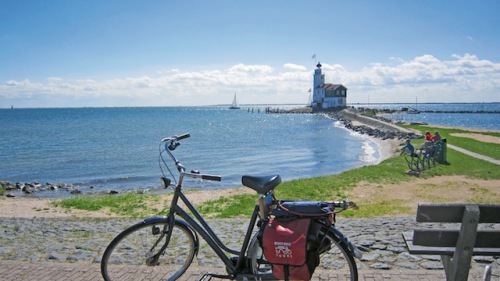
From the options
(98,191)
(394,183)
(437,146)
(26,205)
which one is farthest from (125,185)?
(437,146)

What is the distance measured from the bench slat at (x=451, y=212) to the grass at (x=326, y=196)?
6.31 metres

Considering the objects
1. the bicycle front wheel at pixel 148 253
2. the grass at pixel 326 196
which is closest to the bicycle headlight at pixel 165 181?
the bicycle front wheel at pixel 148 253

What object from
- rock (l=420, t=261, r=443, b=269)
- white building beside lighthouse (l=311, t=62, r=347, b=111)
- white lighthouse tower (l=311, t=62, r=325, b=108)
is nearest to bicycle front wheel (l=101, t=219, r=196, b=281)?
rock (l=420, t=261, r=443, b=269)

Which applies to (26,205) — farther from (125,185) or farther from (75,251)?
(75,251)

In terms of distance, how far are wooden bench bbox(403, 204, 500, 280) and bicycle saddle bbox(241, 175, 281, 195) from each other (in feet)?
4.33

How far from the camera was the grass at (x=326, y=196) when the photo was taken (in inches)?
426

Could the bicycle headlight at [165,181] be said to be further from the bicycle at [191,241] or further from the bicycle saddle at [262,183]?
the bicycle saddle at [262,183]

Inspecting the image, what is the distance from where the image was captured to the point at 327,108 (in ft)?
389

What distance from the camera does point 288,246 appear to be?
3.66 metres

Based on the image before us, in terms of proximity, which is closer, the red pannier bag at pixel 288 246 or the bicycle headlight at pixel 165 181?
the red pannier bag at pixel 288 246

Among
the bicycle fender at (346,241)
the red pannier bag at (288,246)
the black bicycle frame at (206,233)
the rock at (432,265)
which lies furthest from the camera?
the rock at (432,265)

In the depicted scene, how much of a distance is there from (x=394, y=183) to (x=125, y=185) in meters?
13.6

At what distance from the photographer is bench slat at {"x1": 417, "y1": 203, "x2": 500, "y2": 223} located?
336 centimetres

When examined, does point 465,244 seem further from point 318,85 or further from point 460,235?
point 318,85
